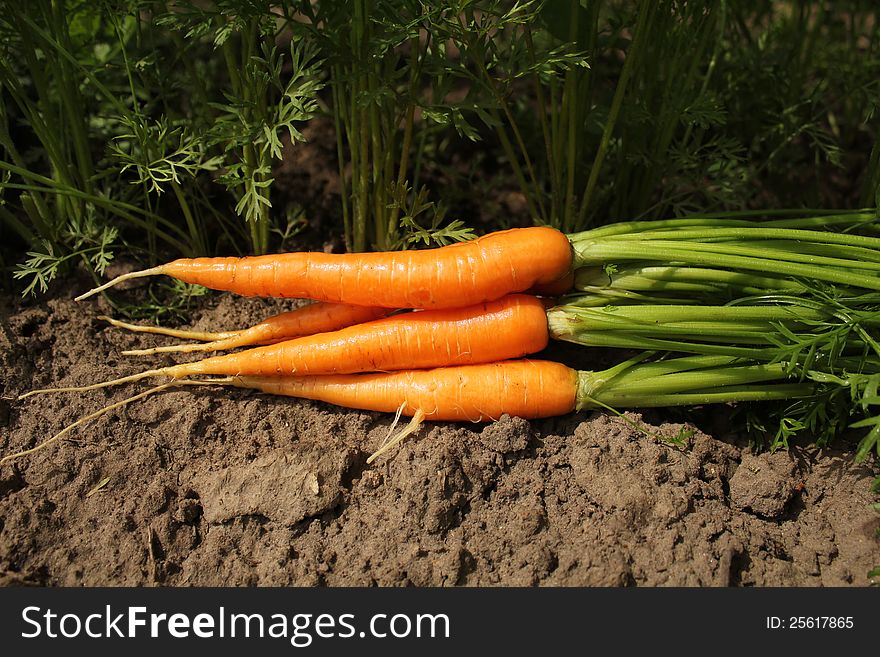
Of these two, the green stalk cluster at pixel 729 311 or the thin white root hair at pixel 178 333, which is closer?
the green stalk cluster at pixel 729 311

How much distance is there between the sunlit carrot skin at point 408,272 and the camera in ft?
7.99

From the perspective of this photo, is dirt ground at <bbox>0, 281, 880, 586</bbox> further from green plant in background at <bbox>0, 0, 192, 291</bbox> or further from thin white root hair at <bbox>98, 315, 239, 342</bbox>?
green plant in background at <bbox>0, 0, 192, 291</bbox>

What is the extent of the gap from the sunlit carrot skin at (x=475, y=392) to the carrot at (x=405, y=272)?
0.22 metres

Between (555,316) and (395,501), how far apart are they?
29.0 inches

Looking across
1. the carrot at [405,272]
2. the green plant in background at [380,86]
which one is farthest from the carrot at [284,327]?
the green plant in background at [380,86]

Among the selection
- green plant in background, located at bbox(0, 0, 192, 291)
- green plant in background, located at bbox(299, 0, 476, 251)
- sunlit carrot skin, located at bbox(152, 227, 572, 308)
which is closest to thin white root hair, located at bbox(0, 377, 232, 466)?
sunlit carrot skin, located at bbox(152, 227, 572, 308)

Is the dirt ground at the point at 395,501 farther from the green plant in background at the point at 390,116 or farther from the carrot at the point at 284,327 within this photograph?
the green plant in background at the point at 390,116

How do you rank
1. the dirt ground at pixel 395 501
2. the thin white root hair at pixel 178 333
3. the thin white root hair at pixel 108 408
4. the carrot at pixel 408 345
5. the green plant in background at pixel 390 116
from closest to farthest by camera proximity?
the dirt ground at pixel 395 501 < the thin white root hair at pixel 108 408 < the green plant in background at pixel 390 116 < the carrot at pixel 408 345 < the thin white root hair at pixel 178 333

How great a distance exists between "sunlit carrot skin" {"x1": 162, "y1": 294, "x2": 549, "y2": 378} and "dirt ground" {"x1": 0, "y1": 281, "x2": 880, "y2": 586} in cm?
13

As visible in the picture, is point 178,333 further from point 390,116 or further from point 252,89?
point 390,116

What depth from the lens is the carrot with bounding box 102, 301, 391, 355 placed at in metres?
2.58

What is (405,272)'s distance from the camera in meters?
2.46
